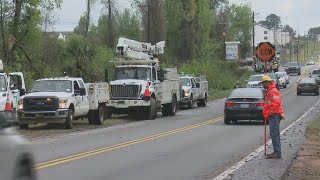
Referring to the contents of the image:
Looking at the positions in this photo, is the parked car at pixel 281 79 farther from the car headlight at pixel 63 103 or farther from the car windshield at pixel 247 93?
the car headlight at pixel 63 103

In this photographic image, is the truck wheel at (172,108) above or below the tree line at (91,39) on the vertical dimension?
below

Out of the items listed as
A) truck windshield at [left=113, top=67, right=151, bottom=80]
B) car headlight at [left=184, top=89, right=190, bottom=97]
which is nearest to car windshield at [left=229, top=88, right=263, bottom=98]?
truck windshield at [left=113, top=67, right=151, bottom=80]

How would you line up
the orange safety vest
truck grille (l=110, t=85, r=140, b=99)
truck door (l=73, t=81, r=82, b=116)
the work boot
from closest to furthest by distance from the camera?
the work boot < the orange safety vest < truck door (l=73, t=81, r=82, b=116) < truck grille (l=110, t=85, r=140, b=99)

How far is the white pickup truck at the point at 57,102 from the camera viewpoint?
869 inches

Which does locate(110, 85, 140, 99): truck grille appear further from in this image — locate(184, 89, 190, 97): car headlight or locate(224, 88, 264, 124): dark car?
locate(184, 89, 190, 97): car headlight

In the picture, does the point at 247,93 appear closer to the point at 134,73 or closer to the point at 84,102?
the point at 134,73

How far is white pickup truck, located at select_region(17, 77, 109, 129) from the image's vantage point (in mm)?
22078

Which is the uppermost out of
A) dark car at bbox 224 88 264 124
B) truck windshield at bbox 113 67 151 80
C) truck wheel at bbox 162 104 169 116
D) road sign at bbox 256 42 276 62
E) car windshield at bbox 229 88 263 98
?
road sign at bbox 256 42 276 62

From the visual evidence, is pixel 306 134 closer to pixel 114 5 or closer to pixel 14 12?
pixel 14 12

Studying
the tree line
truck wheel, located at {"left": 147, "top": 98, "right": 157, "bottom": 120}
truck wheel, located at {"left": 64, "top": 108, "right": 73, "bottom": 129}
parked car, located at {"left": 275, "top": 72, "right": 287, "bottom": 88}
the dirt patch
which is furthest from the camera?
parked car, located at {"left": 275, "top": 72, "right": 287, "bottom": 88}

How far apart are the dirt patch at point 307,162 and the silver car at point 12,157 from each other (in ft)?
18.4

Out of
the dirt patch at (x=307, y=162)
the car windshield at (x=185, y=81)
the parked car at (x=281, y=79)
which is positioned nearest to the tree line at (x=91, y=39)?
the car windshield at (x=185, y=81)

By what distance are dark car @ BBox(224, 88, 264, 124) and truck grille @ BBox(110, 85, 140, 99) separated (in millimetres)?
5187

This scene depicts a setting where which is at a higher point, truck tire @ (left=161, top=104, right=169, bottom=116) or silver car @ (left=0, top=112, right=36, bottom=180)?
silver car @ (left=0, top=112, right=36, bottom=180)
